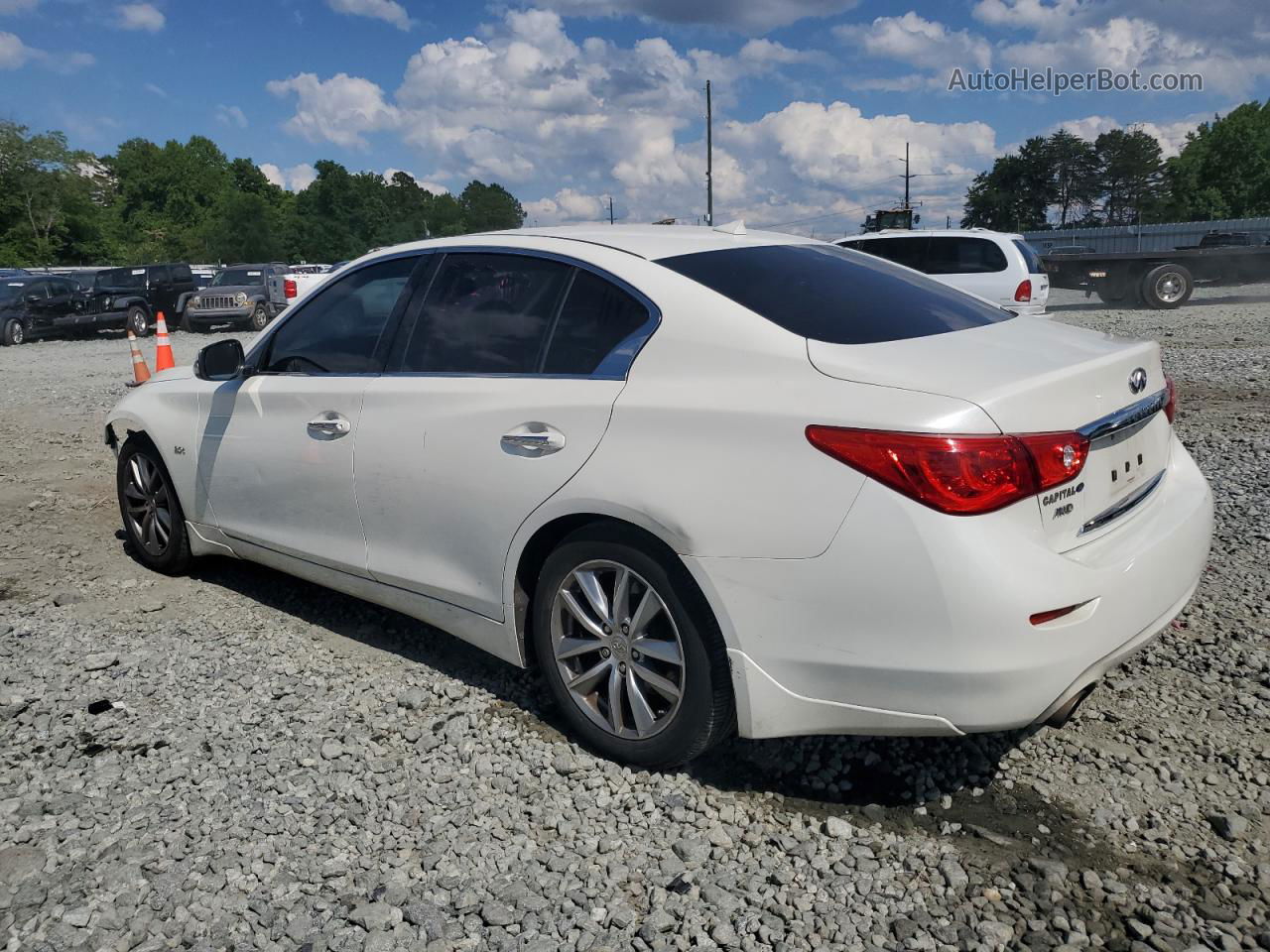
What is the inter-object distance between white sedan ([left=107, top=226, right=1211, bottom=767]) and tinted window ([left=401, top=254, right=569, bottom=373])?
0.5 inches

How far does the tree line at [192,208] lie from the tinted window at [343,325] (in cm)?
5753

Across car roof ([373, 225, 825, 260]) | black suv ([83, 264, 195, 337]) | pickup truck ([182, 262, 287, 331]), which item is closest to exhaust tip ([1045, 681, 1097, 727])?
car roof ([373, 225, 825, 260])

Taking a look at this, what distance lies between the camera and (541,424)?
317 cm

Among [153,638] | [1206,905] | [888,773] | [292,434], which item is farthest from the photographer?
[153,638]

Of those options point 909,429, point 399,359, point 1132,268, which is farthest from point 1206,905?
point 1132,268

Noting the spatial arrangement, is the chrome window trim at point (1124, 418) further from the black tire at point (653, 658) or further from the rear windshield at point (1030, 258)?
the rear windshield at point (1030, 258)

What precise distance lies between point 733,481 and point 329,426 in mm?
1873

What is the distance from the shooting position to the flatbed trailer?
67.7 ft

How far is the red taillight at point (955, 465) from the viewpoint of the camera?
A: 2.45 metres

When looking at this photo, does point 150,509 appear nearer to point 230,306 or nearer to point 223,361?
point 223,361

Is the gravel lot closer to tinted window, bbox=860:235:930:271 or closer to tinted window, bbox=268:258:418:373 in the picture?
tinted window, bbox=268:258:418:373

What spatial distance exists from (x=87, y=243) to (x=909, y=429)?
89111 mm

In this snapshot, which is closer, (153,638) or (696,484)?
(696,484)

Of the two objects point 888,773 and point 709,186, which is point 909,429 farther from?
point 709,186
